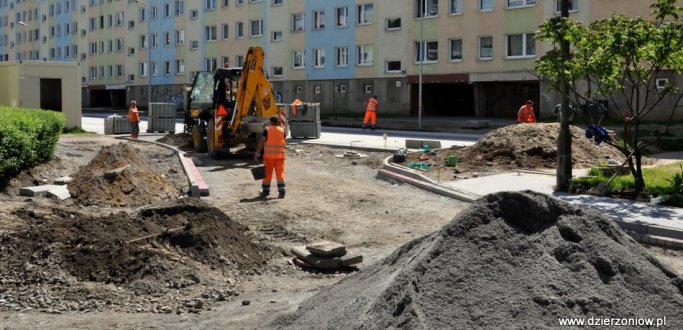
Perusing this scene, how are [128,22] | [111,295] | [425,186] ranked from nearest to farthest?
[111,295], [425,186], [128,22]

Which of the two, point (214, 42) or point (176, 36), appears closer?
point (214, 42)

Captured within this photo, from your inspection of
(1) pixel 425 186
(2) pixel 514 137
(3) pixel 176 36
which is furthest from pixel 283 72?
(1) pixel 425 186

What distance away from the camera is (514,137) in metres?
20.7

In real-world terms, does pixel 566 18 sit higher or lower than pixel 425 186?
higher

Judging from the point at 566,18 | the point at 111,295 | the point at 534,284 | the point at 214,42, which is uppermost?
the point at 214,42

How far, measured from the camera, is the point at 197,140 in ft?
80.0

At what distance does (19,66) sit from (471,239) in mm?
29434

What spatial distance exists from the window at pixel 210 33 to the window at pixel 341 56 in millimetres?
15185

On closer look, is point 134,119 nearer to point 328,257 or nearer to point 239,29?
point 328,257

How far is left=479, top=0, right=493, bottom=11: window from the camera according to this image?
42875 mm

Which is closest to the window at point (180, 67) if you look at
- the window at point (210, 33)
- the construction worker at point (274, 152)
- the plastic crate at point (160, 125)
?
the window at point (210, 33)

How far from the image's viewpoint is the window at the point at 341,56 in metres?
51.8

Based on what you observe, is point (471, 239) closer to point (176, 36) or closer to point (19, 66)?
point (19, 66)

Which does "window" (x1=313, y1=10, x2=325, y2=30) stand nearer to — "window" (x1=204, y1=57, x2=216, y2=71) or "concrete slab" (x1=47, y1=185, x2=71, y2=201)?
"window" (x1=204, y1=57, x2=216, y2=71)
